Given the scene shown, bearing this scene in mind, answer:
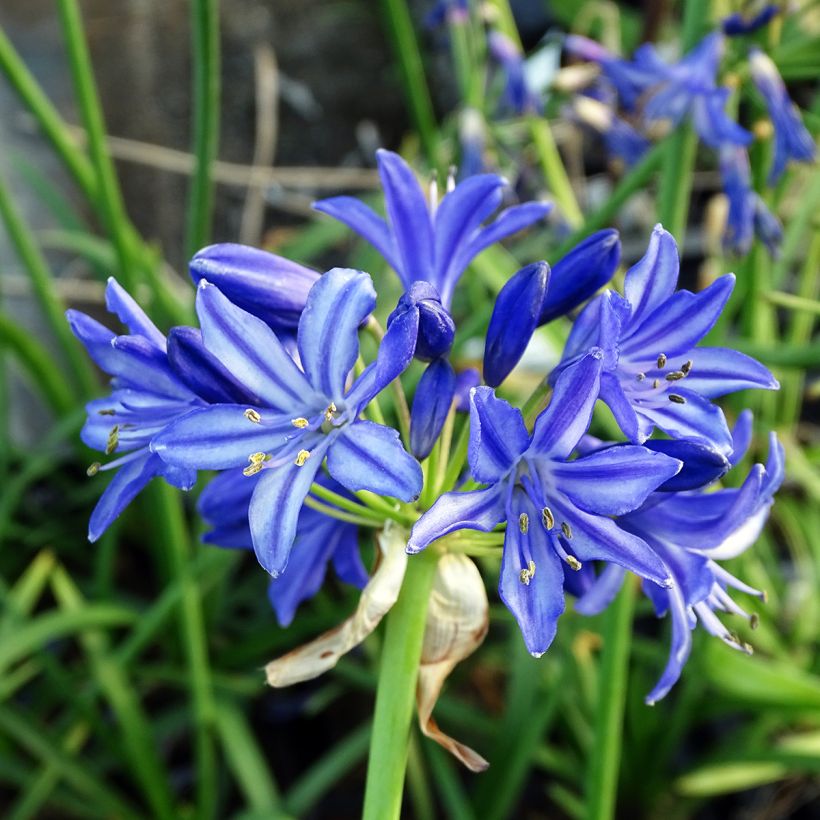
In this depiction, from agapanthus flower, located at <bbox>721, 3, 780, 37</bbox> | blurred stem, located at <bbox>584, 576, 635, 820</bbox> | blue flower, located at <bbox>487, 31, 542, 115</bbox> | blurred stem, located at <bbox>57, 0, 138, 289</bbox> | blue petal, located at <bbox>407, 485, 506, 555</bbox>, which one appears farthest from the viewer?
blue flower, located at <bbox>487, 31, 542, 115</bbox>

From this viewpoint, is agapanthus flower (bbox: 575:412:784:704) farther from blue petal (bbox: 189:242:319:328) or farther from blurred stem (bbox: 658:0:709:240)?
blurred stem (bbox: 658:0:709:240)

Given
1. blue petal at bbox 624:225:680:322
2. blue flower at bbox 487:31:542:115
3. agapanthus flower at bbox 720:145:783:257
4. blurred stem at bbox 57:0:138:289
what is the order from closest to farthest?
blue petal at bbox 624:225:680:322
blurred stem at bbox 57:0:138:289
agapanthus flower at bbox 720:145:783:257
blue flower at bbox 487:31:542:115

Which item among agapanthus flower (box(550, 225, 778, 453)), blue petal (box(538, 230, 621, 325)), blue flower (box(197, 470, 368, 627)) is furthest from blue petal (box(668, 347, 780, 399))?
blue flower (box(197, 470, 368, 627))

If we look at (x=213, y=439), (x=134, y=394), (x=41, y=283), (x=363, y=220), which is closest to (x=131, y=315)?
(x=134, y=394)

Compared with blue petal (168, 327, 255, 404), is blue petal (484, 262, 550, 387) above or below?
below

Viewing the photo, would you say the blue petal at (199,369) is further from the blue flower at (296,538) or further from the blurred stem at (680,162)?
the blurred stem at (680,162)

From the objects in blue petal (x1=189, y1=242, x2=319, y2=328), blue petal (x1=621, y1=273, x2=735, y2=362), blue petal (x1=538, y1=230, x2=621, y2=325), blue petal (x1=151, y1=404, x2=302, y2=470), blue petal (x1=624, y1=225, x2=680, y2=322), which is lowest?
blue petal (x1=621, y1=273, x2=735, y2=362)

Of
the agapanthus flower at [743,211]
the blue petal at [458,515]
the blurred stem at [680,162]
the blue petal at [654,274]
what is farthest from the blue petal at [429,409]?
the agapanthus flower at [743,211]
